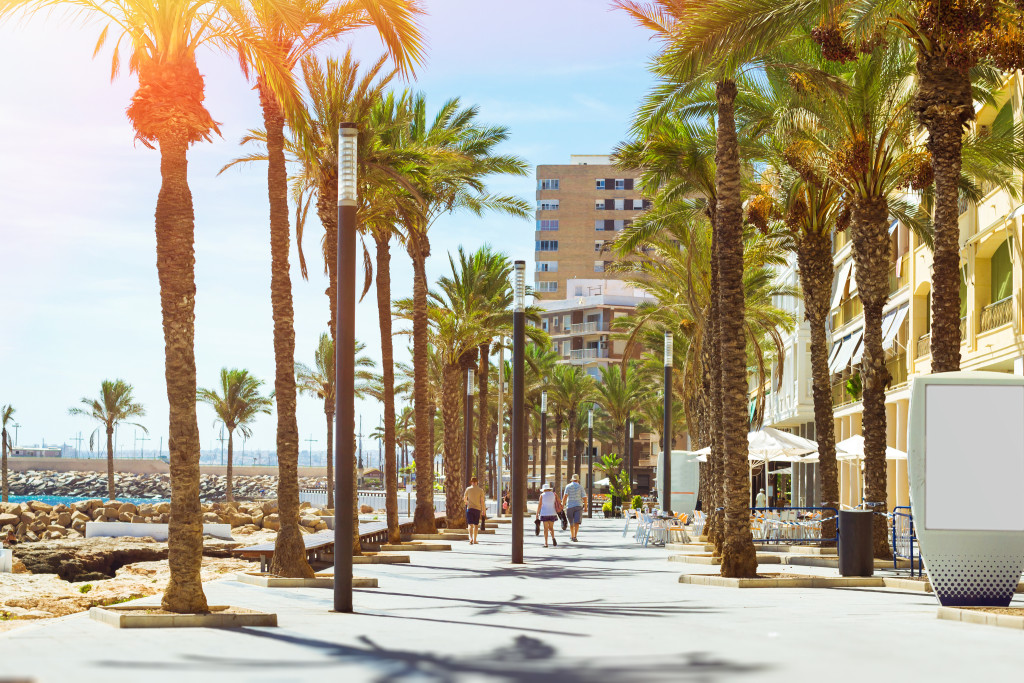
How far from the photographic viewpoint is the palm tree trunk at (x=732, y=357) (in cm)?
1809

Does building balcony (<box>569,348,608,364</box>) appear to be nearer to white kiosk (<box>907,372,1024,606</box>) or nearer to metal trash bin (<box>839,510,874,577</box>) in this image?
metal trash bin (<box>839,510,874,577</box>)

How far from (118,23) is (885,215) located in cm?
1442

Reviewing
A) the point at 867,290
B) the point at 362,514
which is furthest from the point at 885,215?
the point at 362,514

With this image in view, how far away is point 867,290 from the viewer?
21859 millimetres

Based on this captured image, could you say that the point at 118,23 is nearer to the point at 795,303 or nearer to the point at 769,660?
the point at 769,660

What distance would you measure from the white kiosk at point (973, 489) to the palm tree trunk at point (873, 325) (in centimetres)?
808

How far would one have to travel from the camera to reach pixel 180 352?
12.7m

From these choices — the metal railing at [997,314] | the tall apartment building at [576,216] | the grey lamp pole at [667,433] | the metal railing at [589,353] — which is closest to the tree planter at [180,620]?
the grey lamp pole at [667,433]

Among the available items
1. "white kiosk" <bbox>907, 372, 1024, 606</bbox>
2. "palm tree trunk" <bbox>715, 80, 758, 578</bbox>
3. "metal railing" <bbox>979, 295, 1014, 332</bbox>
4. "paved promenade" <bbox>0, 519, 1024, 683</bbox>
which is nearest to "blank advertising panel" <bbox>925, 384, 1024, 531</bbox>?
"white kiosk" <bbox>907, 372, 1024, 606</bbox>

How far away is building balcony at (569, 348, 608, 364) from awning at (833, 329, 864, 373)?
61628 mm

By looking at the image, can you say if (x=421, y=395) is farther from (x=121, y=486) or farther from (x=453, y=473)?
(x=121, y=486)

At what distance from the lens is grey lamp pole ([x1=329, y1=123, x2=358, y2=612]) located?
13.1 meters

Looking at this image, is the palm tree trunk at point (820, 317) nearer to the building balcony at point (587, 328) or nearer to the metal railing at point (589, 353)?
the building balcony at point (587, 328)

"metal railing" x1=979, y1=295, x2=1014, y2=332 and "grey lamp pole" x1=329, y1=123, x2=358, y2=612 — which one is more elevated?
"metal railing" x1=979, y1=295, x2=1014, y2=332
